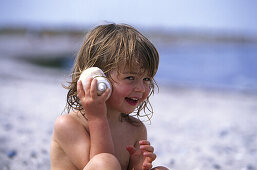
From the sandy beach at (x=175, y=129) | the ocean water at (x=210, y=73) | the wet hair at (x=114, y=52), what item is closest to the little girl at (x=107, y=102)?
the wet hair at (x=114, y=52)

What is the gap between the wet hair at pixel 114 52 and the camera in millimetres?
2141

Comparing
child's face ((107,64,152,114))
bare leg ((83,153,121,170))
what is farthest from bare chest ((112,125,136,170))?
bare leg ((83,153,121,170))

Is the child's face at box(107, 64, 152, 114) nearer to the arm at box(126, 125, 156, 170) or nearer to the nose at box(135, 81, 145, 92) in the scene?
the nose at box(135, 81, 145, 92)

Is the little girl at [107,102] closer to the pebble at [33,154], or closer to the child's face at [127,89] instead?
the child's face at [127,89]

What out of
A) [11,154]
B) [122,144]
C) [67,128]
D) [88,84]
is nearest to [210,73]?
[11,154]

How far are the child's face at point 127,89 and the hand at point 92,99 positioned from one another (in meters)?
0.17

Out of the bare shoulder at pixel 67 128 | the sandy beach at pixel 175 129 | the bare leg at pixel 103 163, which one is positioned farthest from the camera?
the sandy beach at pixel 175 129

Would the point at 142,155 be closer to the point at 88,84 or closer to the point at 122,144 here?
the point at 122,144

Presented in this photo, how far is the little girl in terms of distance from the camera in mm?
1989

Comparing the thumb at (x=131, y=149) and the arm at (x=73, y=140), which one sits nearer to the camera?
the arm at (x=73, y=140)

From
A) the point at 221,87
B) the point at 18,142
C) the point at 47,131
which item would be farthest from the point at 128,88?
the point at 221,87

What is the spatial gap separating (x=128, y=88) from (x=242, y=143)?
2886 mm

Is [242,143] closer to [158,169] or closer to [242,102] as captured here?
[158,169]

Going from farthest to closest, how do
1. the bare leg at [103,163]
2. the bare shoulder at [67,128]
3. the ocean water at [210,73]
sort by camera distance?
1. the ocean water at [210,73]
2. the bare shoulder at [67,128]
3. the bare leg at [103,163]
